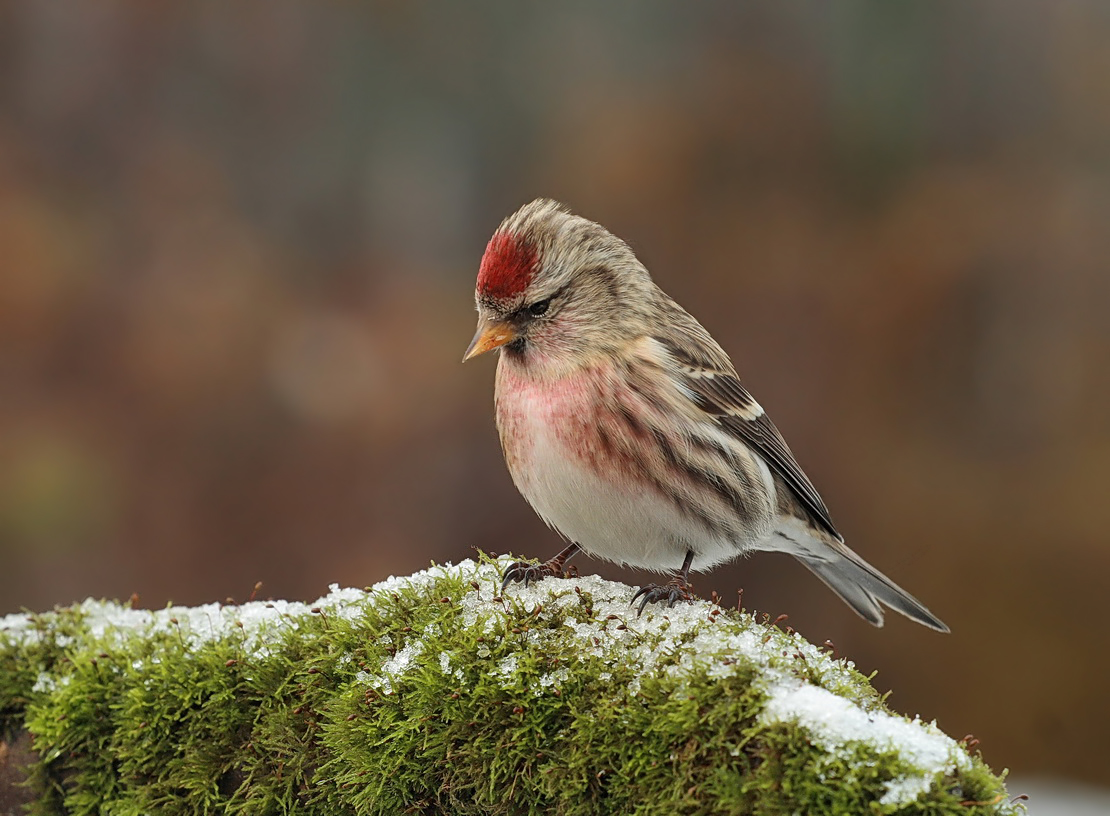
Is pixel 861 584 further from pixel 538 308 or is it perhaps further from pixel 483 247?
pixel 483 247

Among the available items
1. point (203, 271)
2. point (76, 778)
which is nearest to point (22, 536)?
point (203, 271)

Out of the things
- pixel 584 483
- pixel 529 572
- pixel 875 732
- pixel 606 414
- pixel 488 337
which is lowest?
pixel 875 732

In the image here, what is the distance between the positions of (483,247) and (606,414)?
3.66 metres

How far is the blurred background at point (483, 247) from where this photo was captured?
6.20 m

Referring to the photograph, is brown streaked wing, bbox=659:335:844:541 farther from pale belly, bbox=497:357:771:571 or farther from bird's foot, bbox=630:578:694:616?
bird's foot, bbox=630:578:694:616

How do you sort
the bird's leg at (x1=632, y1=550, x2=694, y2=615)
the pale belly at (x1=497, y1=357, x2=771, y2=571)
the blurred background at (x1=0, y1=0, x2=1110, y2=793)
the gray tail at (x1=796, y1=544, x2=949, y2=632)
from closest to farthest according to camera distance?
the bird's leg at (x1=632, y1=550, x2=694, y2=615), the pale belly at (x1=497, y1=357, x2=771, y2=571), the gray tail at (x1=796, y1=544, x2=949, y2=632), the blurred background at (x1=0, y1=0, x2=1110, y2=793)

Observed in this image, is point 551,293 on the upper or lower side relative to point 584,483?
upper

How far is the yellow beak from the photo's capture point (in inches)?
117

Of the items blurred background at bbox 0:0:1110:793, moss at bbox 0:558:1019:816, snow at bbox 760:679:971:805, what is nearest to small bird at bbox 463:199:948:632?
moss at bbox 0:558:1019:816

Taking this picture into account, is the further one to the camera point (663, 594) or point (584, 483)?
point (584, 483)

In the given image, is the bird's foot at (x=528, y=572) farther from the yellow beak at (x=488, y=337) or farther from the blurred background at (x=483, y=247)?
the blurred background at (x=483, y=247)

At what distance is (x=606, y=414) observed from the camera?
297cm

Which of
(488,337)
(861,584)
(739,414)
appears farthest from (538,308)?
(861,584)

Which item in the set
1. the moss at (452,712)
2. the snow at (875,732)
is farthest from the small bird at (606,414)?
the snow at (875,732)
